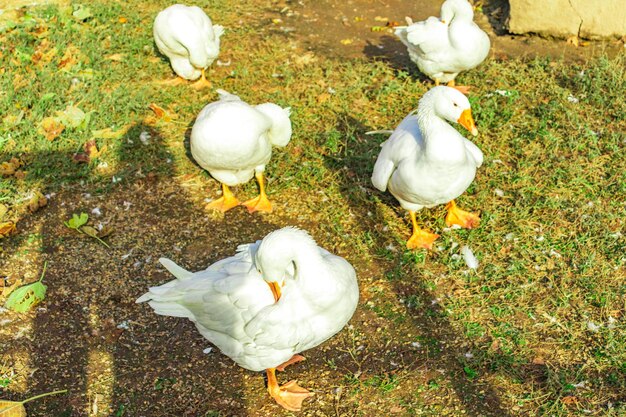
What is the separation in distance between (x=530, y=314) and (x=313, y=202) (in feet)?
7.13

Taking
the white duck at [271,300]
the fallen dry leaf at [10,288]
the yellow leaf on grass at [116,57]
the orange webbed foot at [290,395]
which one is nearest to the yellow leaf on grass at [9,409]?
the white duck at [271,300]

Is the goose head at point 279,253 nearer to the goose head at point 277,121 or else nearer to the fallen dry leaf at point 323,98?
the goose head at point 277,121

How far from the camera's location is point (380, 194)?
618 cm

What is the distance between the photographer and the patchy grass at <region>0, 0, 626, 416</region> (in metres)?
4.54

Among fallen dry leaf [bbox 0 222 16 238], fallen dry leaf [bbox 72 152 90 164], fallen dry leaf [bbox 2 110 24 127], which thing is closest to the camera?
fallen dry leaf [bbox 0 222 16 238]

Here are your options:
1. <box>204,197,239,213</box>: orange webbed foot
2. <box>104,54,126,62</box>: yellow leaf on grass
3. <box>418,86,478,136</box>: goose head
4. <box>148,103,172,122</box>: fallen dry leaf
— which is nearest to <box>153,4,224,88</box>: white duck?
<box>148,103,172,122</box>: fallen dry leaf

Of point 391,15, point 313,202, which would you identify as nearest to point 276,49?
point 391,15

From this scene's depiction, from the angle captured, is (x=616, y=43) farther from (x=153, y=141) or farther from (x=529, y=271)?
(x=153, y=141)

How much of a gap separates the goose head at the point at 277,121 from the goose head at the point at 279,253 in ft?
7.44

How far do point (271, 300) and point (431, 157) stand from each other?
1760 mm

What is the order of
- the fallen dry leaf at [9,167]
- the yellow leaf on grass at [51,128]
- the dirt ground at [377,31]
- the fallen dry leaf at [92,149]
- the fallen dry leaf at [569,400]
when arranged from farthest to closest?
the dirt ground at [377,31] < the yellow leaf on grass at [51,128] < the fallen dry leaf at [92,149] < the fallen dry leaf at [9,167] < the fallen dry leaf at [569,400]

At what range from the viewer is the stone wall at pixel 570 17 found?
8086 mm

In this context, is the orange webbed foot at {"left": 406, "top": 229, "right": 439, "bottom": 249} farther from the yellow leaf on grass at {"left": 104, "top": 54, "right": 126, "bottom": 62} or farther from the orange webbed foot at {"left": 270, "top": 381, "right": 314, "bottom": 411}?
the yellow leaf on grass at {"left": 104, "top": 54, "right": 126, "bottom": 62}

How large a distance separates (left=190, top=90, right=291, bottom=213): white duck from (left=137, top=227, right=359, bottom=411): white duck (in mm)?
1450
